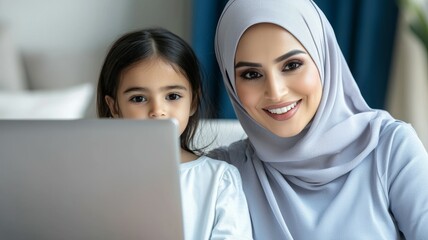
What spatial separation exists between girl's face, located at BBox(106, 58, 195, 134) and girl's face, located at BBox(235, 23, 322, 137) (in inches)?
5.2

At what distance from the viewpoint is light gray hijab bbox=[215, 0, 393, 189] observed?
1.36 m

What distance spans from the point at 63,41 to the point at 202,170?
2.20m

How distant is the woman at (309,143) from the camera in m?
1.32

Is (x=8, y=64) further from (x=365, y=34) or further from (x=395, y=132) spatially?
(x=395, y=132)

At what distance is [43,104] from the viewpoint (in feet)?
9.31

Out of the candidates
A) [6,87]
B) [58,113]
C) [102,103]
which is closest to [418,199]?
[102,103]

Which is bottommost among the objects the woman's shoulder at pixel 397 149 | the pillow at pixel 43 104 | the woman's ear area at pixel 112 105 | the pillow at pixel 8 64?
the pillow at pixel 43 104

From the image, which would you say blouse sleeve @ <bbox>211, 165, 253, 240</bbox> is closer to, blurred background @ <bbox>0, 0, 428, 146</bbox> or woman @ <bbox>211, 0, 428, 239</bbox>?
woman @ <bbox>211, 0, 428, 239</bbox>

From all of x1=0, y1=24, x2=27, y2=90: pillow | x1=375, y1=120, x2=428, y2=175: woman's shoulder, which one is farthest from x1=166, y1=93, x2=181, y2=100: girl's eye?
x1=0, y1=24, x2=27, y2=90: pillow

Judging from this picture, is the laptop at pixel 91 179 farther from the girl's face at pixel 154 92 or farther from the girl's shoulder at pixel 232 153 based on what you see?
the girl's shoulder at pixel 232 153

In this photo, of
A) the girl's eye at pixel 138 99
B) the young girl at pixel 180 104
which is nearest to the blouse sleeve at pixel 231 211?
the young girl at pixel 180 104

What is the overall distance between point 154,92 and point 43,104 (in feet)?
5.12

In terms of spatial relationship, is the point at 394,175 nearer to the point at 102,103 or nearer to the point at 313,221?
the point at 313,221

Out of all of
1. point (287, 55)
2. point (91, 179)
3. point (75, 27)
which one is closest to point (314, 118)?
point (287, 55)
